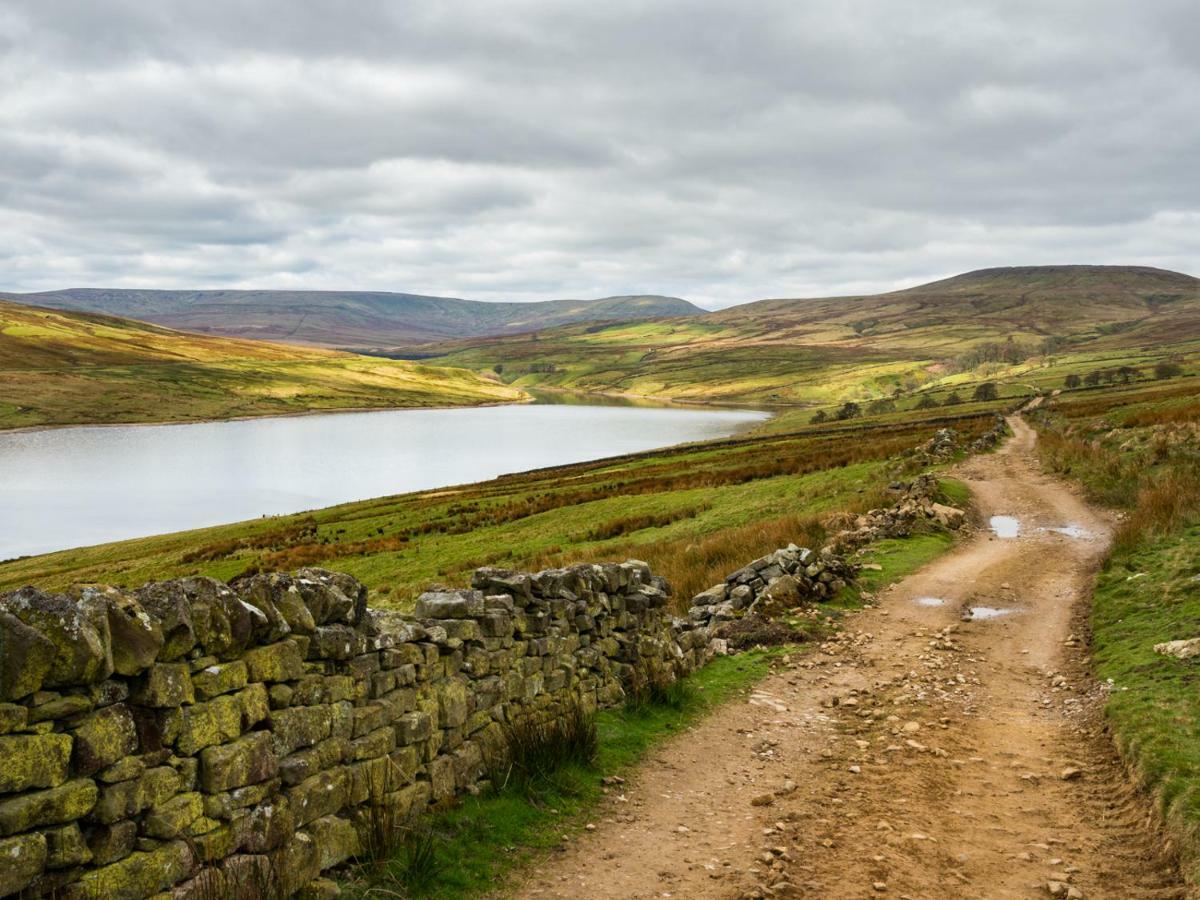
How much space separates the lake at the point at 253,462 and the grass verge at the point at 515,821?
176ft

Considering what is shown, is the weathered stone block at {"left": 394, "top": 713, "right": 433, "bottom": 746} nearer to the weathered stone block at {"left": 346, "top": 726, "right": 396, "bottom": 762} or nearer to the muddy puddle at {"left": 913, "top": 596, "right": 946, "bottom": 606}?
the weathered stone block at {"left": 346, "top": 726, "right": 396, "bottom": 762}

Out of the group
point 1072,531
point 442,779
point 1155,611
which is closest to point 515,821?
point 442,779

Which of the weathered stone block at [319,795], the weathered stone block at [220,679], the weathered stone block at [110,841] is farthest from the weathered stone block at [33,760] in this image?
the weathered stone block at [319,795]

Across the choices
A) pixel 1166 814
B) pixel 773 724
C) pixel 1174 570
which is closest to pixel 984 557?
pixel 1174 570

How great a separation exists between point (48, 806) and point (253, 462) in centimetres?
9746

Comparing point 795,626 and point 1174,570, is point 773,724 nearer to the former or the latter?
point 795,626

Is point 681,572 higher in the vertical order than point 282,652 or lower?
lower

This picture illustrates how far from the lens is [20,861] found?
4496mm

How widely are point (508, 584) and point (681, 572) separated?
40.1ft

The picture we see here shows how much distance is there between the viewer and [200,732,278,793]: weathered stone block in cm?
547

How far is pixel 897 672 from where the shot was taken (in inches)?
485

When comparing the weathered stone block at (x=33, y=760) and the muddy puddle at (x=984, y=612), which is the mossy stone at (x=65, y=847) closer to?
the weathered stone block at (x=33, y=760)

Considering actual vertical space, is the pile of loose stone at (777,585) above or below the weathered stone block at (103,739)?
below

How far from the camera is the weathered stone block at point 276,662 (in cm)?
588
